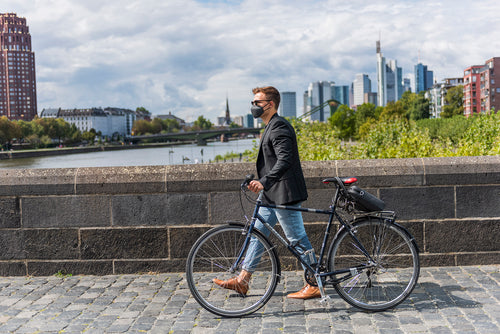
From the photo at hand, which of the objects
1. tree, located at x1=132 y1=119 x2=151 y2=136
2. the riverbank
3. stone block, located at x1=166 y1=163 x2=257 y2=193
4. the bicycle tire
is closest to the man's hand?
the bicycle tire

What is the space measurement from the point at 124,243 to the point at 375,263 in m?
2.65

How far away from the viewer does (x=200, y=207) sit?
5773 mm

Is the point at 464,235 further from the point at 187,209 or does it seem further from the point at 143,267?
the point at 143,267

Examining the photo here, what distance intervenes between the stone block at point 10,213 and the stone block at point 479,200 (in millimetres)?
4597

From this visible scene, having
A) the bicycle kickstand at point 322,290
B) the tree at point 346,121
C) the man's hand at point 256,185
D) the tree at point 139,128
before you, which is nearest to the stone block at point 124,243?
the man's hand at point 256,185

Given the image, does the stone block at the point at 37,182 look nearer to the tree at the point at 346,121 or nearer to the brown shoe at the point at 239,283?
the brown shoe at the point at 239,283

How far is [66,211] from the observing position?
5926mm

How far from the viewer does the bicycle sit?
173 inches

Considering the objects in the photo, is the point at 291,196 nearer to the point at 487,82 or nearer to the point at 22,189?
the point at 22,189

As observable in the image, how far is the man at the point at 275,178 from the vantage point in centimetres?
436

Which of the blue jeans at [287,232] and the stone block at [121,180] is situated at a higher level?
the stone block at [121,180]

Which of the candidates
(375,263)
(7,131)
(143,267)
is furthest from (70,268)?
(7,131)

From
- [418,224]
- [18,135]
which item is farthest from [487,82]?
[418,224]

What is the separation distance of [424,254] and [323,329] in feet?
6.82
